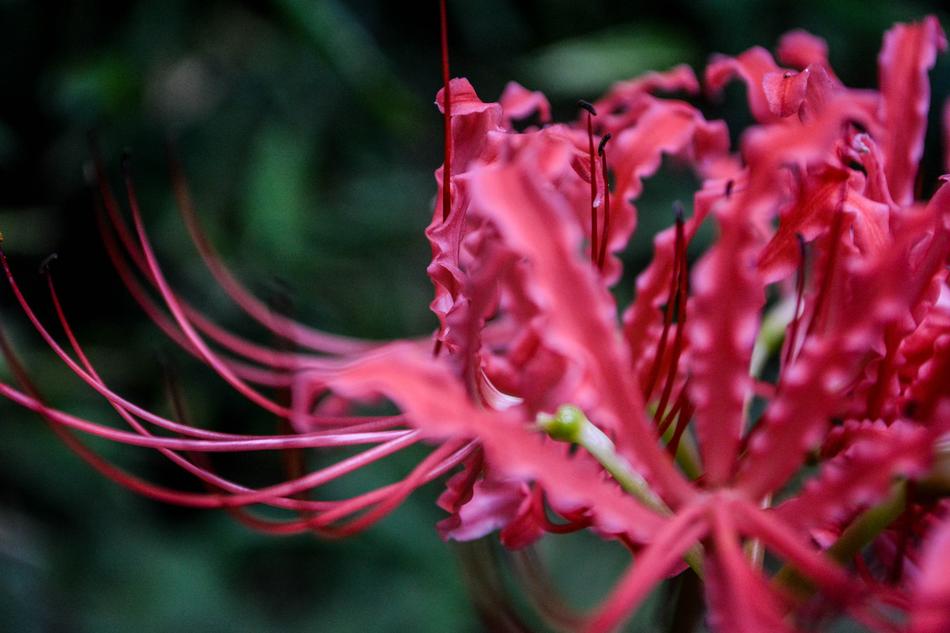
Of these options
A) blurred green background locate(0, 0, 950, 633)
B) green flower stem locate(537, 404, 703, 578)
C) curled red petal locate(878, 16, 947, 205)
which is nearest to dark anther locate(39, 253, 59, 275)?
green flower stem locate(537, 404, 703, 578)

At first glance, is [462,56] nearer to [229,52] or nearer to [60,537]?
[229,52]

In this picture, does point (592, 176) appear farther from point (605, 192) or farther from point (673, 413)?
point (673, 413)

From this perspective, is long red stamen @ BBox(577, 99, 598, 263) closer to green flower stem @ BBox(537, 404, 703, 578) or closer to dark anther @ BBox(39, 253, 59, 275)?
green flower stem @ BBox(537, 404, 703, 578)

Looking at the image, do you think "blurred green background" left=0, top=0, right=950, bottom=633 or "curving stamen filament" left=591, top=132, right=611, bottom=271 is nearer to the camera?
"curving stamen filament" left=591, top=132, right=611, bottom=271

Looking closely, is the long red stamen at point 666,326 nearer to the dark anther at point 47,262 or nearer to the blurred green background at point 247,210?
the dark anther at point 47,262

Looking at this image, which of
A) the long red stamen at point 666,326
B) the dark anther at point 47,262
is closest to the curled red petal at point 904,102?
the long red stamen at point 666,326

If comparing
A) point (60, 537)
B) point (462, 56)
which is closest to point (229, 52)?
point (462, 56)
